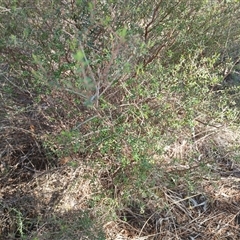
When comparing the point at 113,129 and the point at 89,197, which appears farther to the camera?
the point at 89,197

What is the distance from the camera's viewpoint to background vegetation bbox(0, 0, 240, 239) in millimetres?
2141

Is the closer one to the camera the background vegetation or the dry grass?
the background vegetation

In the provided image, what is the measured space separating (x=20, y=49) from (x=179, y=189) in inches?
60.3

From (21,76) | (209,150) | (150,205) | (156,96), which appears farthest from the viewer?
(209,150)

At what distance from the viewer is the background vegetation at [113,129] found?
214cm

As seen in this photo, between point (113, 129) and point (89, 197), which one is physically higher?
point (113, 129)

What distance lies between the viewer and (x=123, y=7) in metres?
2.19

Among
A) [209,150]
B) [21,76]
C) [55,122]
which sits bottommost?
[209,150]

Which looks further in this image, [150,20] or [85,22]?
[150,20]

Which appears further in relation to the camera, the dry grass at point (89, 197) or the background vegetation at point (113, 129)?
the dry grass at point (89, 197)

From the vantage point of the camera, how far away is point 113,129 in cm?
205

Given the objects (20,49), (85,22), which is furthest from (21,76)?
(85,22)

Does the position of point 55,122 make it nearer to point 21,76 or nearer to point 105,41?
point 21,76

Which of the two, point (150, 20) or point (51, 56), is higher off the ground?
point (150, 20)
